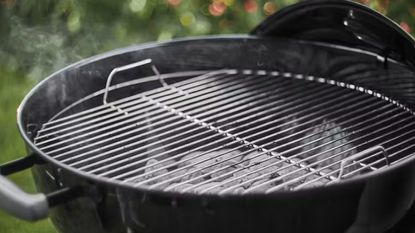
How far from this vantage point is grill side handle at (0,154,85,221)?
1.10 metres

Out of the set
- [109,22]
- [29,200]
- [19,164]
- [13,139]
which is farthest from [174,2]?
[29,200]

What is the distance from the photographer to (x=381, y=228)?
123 cm

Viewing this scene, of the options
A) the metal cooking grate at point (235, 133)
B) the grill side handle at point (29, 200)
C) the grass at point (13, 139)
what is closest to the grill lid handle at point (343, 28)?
the metal cooking grate at point (235, 133)

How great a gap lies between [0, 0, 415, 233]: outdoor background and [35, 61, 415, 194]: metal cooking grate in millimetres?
1034

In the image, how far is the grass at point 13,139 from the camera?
2131 millimetres

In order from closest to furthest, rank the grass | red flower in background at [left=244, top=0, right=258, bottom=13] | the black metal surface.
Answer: the black metal surface, the grass, red flower in background at [left=244, top=0, right=258, bottom=13]

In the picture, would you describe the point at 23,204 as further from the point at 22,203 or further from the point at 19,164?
the point at 19,164

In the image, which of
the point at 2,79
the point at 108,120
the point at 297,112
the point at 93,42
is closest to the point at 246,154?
the point at 297,112

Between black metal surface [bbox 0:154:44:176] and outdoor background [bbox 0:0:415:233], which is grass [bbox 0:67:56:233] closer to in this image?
outdoor background [bbox 0:0:415:233]

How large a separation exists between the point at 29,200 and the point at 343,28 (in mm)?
985

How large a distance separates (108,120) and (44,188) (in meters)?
0.38

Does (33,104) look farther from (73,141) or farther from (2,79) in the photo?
(2,79)

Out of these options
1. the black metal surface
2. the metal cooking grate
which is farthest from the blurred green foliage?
the black metal surface

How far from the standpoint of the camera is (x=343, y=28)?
5.65 ft
